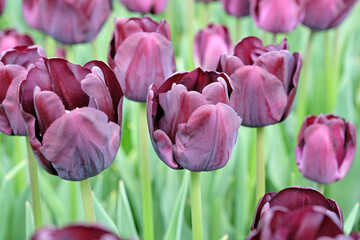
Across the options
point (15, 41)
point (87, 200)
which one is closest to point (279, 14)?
point (15, 41)

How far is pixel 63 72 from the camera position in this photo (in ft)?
2.39

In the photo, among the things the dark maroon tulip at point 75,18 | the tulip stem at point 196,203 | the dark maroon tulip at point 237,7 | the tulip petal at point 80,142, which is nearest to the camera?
the tulip petal at point 80,142

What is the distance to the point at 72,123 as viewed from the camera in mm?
649

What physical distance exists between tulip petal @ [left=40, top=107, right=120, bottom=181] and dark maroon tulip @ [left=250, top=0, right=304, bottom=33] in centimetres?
67

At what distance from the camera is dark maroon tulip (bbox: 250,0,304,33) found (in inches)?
49.2

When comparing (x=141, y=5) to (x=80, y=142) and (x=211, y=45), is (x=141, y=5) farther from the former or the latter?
(x=80, y=142)

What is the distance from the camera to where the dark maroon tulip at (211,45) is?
4.31ft

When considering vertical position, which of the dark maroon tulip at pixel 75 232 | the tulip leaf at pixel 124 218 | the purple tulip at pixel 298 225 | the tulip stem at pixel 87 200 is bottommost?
the tulip leaf at pixel 124 218

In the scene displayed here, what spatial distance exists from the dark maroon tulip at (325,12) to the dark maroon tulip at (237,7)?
18 cm

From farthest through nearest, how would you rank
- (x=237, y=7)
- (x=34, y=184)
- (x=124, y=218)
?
1. (x=237, y=7)
2. (x=124, y=218)
3. (x=34, y=184)

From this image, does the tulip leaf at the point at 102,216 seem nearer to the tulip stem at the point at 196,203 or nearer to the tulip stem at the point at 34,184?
the tulip stem at the point at 34,184

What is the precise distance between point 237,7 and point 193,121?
81cm

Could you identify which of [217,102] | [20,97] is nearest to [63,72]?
[20,97]

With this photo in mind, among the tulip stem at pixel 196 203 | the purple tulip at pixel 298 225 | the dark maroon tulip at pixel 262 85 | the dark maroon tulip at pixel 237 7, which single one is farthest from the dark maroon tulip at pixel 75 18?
the purple tulip at pixel 298 225
